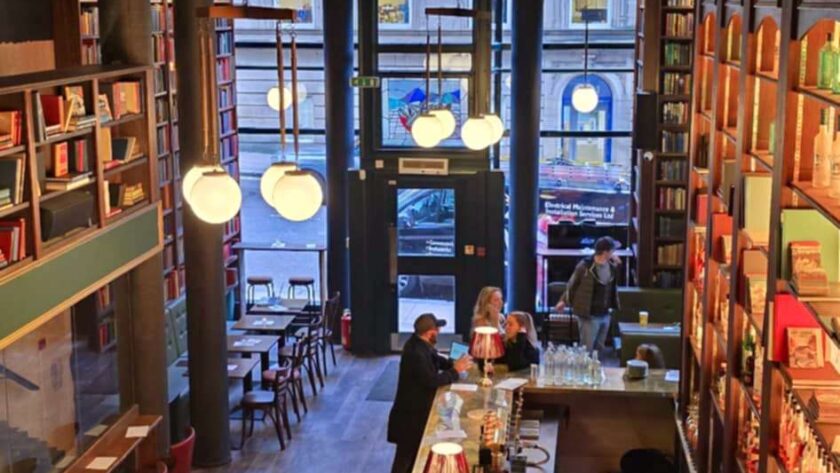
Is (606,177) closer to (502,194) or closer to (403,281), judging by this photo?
(502,194)

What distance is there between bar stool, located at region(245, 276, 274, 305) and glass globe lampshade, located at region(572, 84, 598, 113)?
4.25m

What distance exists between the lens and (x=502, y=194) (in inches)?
513

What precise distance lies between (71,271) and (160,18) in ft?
18.2

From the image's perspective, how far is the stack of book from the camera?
444 cm

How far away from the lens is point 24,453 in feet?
24.7

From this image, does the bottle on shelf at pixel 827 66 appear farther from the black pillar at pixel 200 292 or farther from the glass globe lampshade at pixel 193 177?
the black pillar at pixel 200 292

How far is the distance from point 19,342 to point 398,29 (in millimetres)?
6628

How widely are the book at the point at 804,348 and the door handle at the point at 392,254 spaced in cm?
863

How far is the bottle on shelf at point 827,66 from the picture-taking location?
4344 mm

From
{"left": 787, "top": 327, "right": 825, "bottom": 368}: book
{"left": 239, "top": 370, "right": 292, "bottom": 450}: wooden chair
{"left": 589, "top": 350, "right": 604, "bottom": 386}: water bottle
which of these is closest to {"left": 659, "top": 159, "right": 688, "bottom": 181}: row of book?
{"left": 589, "top": 350, "right": 604, "bottom": 386}: water bottle

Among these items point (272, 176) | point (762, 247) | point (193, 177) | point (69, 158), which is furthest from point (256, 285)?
point (762, 247)

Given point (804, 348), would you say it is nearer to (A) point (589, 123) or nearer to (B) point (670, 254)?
(B) point (670, 254)

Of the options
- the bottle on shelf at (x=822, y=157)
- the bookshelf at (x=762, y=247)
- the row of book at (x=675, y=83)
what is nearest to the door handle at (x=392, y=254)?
the row of book at (x=675, y=83)

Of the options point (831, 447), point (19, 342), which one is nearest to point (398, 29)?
point (19, 342)
